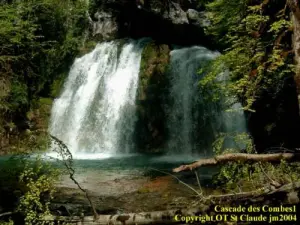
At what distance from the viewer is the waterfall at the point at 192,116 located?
17.0 metres

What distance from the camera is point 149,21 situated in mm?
24328

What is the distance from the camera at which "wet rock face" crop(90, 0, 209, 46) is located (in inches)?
884

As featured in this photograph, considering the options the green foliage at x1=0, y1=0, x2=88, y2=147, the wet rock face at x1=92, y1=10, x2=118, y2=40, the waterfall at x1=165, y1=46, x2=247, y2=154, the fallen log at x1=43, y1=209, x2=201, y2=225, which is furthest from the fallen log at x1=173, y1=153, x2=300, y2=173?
the wet rock face at x1=92, y1=10, x2=118, y2=40

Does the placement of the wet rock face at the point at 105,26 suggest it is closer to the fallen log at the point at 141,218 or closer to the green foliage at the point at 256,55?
the green foliage at the point at 256,55

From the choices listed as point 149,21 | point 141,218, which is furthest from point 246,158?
point 149,21

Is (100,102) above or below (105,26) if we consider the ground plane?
below

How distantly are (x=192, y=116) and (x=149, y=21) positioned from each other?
32.5 ft

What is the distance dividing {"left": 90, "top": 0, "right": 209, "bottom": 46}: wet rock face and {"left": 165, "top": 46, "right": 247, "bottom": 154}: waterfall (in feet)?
12.5

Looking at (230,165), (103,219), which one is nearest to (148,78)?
(230,165)

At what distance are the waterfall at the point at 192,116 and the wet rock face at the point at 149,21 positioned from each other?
381 centimetres

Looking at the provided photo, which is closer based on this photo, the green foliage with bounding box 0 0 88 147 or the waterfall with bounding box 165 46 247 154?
the waterfall with bounding box 165 46 247 154

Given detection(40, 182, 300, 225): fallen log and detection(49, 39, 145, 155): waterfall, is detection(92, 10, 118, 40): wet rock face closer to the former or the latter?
detection(49, 39, 145, 155): waterfall

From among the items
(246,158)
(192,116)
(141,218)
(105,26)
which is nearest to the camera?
(141,218)

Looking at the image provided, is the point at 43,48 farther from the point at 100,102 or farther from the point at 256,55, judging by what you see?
the point at 256,55
